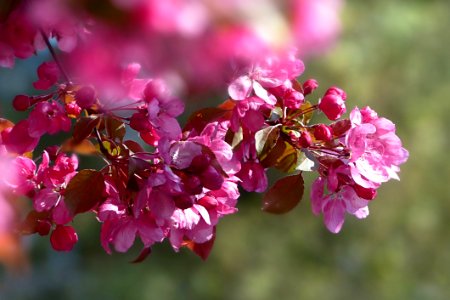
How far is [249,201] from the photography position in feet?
21.3

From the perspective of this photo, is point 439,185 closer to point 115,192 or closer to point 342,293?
point 342,293

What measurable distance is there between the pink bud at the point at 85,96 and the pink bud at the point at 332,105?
0.29m

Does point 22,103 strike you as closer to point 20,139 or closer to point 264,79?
point 20,139

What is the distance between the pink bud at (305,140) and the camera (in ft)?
3.57

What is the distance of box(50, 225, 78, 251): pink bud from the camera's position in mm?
1151

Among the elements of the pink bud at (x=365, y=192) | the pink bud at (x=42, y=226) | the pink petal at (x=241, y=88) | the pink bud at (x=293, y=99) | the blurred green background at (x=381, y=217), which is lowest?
the blurred green background at (x=381, y=217)

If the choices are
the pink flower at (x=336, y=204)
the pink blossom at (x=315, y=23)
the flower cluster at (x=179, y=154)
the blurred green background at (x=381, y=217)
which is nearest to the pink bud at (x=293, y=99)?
the flower cluster at (x=179, y=154)

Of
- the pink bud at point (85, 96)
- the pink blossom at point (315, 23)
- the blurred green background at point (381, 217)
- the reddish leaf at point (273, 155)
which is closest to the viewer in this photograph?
the pink blossom at point (315, 23)

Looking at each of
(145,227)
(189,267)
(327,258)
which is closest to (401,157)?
(145,227)

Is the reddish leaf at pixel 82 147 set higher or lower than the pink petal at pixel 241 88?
lower

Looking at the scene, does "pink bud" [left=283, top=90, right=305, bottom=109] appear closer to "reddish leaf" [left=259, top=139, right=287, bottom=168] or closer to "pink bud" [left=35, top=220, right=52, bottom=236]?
"reddish leaf" [left=259, top=139, right=287, bottom=168]

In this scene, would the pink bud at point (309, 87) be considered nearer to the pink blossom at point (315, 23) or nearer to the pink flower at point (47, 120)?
the pink flower at point (47, 120)

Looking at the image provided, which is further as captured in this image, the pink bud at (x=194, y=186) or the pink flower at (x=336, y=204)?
the pink flower at (x=336, y=204)

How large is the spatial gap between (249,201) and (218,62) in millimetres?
5922
